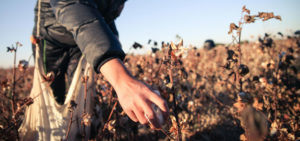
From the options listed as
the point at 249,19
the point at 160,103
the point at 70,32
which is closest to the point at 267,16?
the point at 249,19

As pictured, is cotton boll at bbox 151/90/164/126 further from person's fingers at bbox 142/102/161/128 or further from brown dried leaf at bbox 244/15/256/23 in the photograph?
brown dried leaf at bbox 244/15/256/23

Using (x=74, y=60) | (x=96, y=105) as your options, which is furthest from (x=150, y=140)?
(x=74, y=60)

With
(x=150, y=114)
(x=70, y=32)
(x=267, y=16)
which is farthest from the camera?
(x=70, y=32)

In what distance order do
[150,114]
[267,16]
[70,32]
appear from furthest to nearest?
[70,32], [267,16], [150,114]

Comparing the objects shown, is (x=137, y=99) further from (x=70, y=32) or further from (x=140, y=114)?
(x=70, y=32)

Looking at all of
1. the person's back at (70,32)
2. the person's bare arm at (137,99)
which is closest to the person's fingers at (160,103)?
the person's bare arm at (137,99)

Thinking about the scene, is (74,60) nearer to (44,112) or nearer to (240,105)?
(44,112)

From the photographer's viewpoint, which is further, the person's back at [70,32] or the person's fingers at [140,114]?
the person's back at [70,32]

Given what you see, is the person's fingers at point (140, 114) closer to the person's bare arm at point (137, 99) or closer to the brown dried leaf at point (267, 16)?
the person's bare arm at point (137, 99)

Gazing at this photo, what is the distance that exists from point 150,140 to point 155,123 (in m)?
1.72

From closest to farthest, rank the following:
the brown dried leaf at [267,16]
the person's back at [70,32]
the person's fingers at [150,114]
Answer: the person's fingers at [150,114] → the person's back at [70,32] → the brown dried leaf at [267,16]

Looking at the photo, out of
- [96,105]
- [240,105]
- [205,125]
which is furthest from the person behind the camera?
[205,125]

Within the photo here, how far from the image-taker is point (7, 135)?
1.48 meters

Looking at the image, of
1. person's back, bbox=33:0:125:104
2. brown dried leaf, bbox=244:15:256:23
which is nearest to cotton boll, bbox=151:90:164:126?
person's back, bbox=33:0:125:104
